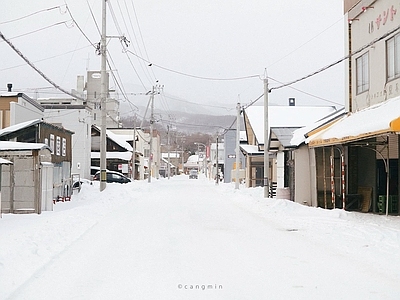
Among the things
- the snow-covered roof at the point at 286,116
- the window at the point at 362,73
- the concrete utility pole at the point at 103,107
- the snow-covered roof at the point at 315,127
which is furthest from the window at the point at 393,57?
the snow-covered roof at the point at 286,116

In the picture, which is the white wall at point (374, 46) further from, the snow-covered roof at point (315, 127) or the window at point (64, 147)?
the window at point (64, 147)

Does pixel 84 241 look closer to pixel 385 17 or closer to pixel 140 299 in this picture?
pixel 140 299

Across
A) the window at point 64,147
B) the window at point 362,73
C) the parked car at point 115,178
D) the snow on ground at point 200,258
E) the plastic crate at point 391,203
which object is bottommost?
the snow on ground at point 200,258

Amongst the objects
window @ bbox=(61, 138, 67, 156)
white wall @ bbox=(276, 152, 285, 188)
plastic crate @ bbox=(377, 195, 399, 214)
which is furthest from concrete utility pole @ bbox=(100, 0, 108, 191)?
plastic crate @ bbox=(377, 195, 399, 214)

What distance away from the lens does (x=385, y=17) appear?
1828 cm

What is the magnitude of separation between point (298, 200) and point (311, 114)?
25119 millimetres

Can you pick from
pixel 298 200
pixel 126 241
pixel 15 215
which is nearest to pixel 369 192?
pixel 298 200

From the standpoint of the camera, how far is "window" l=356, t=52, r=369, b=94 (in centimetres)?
2002

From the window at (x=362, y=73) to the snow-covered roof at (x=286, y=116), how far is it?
21950mm

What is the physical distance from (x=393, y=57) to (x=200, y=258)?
36.8 feet

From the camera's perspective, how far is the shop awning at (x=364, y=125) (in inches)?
554

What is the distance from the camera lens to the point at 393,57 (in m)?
17.9

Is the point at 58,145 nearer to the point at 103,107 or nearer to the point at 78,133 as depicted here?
the point at 103,107

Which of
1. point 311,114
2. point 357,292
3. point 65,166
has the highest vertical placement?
point 311,114
